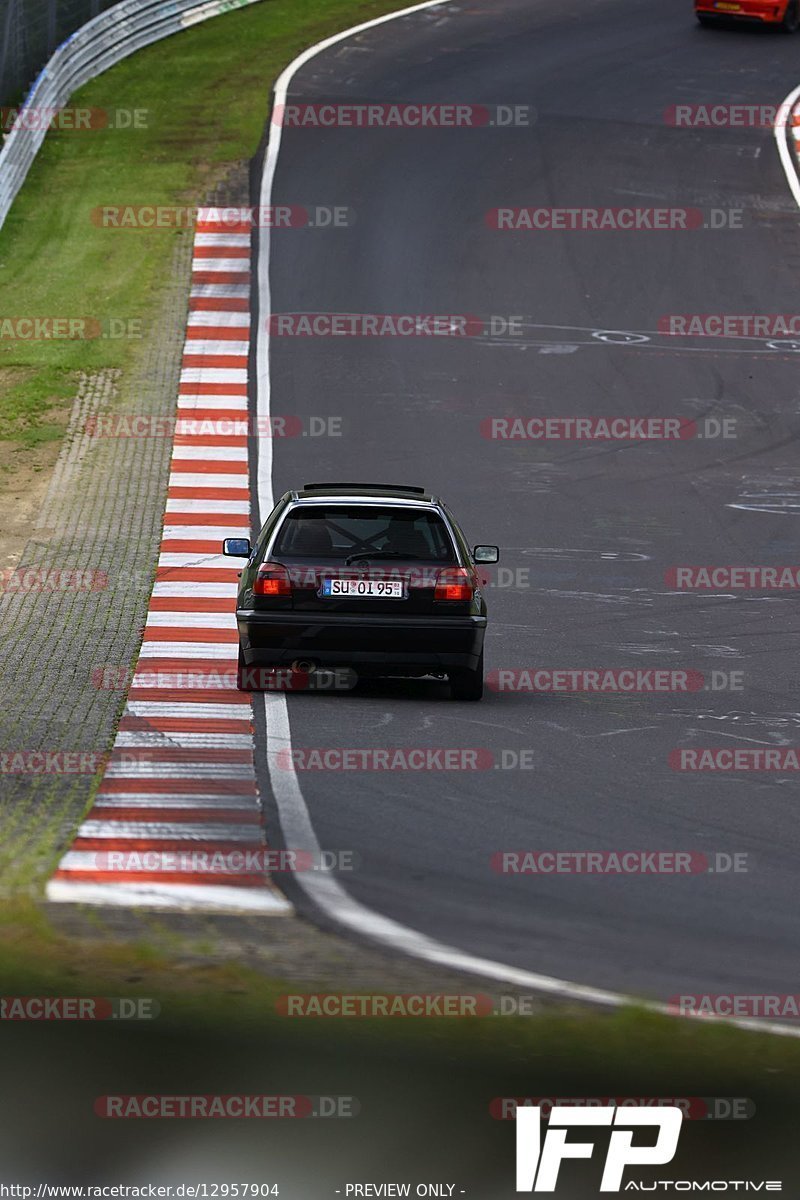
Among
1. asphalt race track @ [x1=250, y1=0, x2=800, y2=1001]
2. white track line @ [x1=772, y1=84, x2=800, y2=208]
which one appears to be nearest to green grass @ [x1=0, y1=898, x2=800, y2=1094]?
asphalt race track @ [x1=250, y1=0, x2=800, y2=1001]

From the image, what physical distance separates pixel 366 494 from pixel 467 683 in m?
1.80

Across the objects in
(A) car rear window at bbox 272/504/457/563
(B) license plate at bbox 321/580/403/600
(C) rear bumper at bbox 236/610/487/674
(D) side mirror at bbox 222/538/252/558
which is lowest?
(C) rear bumper at bbox 236/610/487/674

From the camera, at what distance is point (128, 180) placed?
31703mm

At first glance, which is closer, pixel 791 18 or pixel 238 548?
pixel 238 548

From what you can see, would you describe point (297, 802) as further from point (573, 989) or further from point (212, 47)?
point (212, 47)

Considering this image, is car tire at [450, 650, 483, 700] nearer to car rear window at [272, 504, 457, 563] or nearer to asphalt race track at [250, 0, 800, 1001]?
asphalt race track at [250, 0, 800, 1001]

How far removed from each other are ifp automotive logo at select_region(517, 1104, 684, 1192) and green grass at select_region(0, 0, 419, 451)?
663 inches

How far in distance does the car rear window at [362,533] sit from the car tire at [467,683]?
0.75 meters

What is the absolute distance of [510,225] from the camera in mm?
29938

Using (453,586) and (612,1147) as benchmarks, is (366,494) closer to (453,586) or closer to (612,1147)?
(453,586)

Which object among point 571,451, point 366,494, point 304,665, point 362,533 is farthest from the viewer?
point 571,451

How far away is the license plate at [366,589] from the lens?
1261cm

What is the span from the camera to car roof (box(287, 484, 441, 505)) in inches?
527

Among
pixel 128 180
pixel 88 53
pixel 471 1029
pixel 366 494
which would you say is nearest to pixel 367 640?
pixel 366 494
